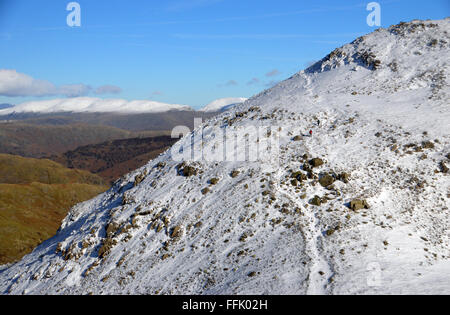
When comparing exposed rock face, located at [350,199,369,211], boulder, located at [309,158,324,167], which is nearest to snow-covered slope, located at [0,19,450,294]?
exposed rock face, located at [350,199,369,211]

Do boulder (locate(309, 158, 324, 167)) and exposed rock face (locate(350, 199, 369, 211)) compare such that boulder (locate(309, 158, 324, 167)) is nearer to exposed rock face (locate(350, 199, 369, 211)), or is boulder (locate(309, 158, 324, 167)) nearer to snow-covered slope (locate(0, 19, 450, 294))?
snow-covered slope (locate(0, 19, 450, 294))

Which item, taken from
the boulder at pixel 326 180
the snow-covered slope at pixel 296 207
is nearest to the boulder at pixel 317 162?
the snow-covered slope at pixel 296 207

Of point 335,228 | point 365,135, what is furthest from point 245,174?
point 365,135

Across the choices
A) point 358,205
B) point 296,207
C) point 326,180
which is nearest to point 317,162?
point 326,180

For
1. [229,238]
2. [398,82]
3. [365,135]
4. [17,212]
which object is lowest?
[17,212]

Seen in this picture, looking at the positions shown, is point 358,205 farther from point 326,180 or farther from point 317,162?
point 317,162

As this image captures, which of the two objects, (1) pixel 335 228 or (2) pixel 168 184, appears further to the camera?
(2) pixel 168 184

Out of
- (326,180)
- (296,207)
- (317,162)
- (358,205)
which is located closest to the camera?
(358,205)
